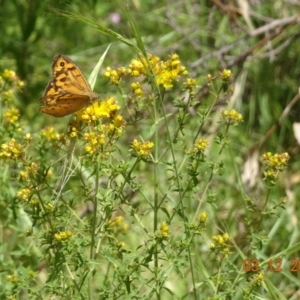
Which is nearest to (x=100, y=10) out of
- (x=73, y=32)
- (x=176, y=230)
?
(x=73, y=32)

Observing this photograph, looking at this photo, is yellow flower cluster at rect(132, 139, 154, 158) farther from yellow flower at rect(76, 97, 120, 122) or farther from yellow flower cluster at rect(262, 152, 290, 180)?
yellow flower cluster at rect(262, 152, 290, 180)

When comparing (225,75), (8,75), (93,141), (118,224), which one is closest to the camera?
(93,141)

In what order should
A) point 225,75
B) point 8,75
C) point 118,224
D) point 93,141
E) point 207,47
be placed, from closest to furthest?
point 93,141 < point 225,75 < point 118,224 < point 8,75 < point 207,47

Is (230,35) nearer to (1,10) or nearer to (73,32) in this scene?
(73,32)

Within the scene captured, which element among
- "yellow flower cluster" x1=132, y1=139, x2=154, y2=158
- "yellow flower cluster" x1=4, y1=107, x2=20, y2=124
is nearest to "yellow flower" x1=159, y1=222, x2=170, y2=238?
"yellow flower cluster" x1=132, y1=139, x2=154, y2=158

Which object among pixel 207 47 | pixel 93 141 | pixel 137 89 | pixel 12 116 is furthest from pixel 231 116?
pixel 207 47

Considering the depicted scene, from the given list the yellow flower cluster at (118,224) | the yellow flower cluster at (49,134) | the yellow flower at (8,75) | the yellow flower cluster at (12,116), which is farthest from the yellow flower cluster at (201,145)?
the yellow flower at (8,75)

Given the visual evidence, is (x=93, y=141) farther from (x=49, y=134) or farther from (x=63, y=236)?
(x=49, y=134)

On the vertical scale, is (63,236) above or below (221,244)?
above
